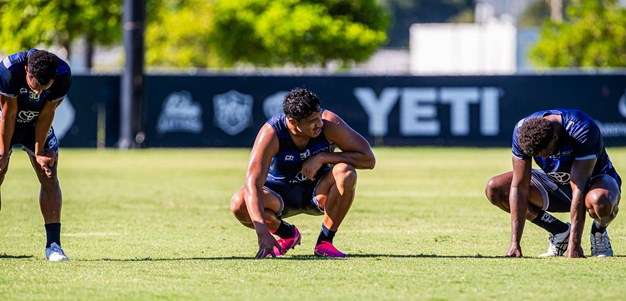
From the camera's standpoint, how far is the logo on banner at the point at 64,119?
32094 mm

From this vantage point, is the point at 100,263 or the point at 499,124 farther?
the point at 499,124

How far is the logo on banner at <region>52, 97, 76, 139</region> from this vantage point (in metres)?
32.1

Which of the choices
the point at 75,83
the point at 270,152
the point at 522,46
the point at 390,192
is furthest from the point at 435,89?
the point at 522,46

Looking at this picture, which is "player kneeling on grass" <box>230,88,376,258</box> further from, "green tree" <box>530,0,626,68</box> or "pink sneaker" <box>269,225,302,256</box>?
"green tree" <box>530,0,626,68</box>

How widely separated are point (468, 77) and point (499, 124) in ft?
5.06

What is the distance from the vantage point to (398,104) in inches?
1272

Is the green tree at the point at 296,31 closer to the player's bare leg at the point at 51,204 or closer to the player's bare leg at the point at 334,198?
the player's bare leg at the point at 334,198

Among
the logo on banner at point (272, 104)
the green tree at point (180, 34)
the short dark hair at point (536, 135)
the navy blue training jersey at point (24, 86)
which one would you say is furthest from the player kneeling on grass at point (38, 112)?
the green tree at point (180, 34)

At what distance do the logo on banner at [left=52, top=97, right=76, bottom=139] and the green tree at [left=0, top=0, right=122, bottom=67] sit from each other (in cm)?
298

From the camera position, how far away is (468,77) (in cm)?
3231

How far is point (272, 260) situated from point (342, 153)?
117 centimetres

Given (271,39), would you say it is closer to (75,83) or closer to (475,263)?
(75,83)

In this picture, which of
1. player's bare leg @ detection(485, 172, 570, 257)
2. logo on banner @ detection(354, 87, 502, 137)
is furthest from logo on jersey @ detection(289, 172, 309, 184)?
logo on banner @ detection(354, 87, 502, 137)

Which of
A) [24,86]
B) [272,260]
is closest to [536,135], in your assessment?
[272,260]
